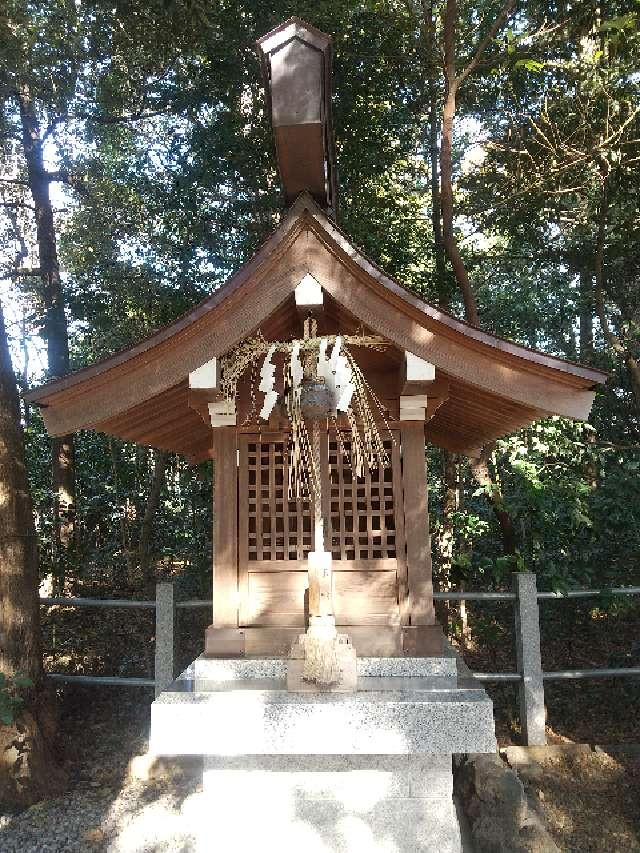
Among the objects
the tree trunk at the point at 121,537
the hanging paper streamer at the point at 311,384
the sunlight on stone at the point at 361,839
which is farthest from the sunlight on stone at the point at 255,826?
the tree trunk at the point at 121,537

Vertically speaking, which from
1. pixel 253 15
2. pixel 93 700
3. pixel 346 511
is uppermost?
pixel 253 15

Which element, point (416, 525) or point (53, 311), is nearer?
point (416, 525)

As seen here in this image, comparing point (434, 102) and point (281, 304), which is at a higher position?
point (434, 102)

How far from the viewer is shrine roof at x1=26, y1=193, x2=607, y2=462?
3182 mm

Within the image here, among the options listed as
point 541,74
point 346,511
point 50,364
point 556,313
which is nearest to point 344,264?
point 346,511

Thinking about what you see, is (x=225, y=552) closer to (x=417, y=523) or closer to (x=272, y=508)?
(x=272, y=508)

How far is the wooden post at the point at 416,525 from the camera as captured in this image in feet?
11.7

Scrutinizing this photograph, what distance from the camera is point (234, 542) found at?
3695 millimetres

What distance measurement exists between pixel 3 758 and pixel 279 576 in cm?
323

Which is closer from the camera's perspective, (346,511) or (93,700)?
(346,511)

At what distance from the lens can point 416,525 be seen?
3.67 meters

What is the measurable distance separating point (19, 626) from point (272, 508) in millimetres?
2999

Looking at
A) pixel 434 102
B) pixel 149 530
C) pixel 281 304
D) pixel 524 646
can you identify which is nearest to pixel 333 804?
pixel 281 304

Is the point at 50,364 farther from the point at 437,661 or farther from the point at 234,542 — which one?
the point at 437,661
